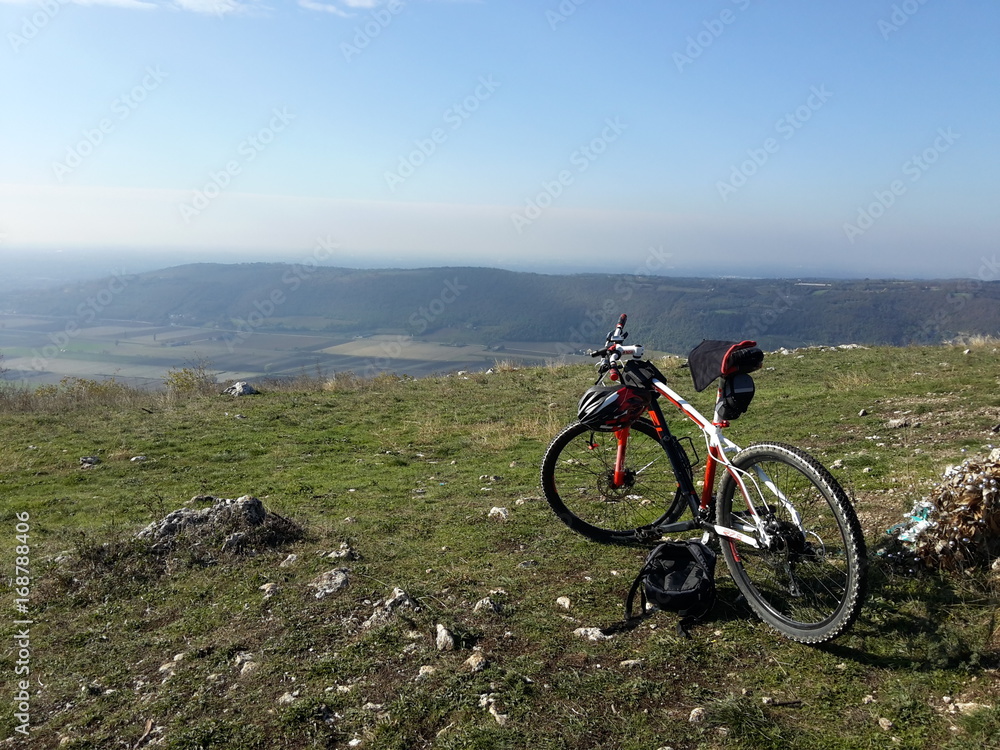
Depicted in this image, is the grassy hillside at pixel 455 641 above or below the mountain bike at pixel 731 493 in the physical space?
below

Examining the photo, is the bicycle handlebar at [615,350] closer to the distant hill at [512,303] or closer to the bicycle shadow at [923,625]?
the bicycle shadow at [923,625]

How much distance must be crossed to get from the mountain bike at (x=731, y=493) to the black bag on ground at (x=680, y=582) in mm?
199

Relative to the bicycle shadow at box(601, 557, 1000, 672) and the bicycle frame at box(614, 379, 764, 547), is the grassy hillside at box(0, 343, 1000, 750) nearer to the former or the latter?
the bicycle shadow at box(601, 557, 1000, 672)

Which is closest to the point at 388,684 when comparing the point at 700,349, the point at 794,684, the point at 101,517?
the point at 794,684

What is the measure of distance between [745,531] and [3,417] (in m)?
18.5

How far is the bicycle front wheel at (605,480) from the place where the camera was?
210 inches

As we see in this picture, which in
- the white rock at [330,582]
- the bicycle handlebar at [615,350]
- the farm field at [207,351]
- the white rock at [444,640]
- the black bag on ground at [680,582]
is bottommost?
the farm field at [207,351]

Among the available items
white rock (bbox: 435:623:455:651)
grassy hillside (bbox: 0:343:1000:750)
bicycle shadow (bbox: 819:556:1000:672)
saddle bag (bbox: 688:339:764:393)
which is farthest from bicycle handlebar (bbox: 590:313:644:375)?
white rock (bbox: 435:623:455:651)

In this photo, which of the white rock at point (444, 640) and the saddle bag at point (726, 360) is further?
the saddle bag at point (726, 360)

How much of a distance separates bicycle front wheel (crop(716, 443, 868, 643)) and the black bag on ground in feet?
0.64

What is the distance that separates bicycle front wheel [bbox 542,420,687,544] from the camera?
5.33 metres

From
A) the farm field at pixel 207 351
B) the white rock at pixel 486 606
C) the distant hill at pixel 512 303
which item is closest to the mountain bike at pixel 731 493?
the white rock at pixel 486 606

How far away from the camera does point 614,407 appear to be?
5.18 m

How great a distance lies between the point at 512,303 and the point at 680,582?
108 metres
